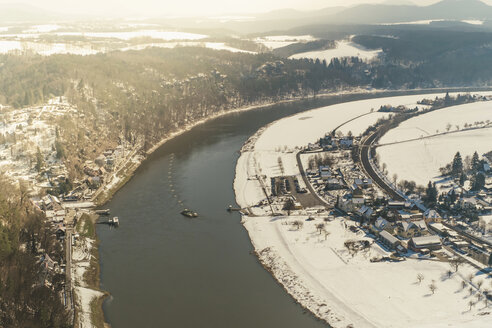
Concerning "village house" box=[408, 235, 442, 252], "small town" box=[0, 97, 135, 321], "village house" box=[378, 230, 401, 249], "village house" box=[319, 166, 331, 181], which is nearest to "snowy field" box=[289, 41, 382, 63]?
"small town" box=[0, 97, 135, 321]

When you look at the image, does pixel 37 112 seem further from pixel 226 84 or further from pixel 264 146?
pixel 226 84

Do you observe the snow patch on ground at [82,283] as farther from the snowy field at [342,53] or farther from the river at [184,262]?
the snowy field at [342,53]

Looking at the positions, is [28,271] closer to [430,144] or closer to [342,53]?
[430,144]

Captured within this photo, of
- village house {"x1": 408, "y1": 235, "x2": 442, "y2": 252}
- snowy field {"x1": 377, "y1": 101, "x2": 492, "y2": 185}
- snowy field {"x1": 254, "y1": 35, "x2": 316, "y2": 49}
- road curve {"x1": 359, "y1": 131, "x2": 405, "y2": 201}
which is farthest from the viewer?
snowy field {"x1": 254, "y1": 35, "x2": 316, "y2": 49}

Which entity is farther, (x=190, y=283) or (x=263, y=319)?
(x=190, y=283)

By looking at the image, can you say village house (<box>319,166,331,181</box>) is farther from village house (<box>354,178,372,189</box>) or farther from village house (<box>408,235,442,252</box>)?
village house (<box>408,235,442,252</box>)

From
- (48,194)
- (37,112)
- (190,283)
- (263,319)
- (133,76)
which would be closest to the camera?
(263,319)

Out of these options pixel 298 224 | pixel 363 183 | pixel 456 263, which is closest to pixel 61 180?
pixel 298 224

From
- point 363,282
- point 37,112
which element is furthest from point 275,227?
point 37,112
